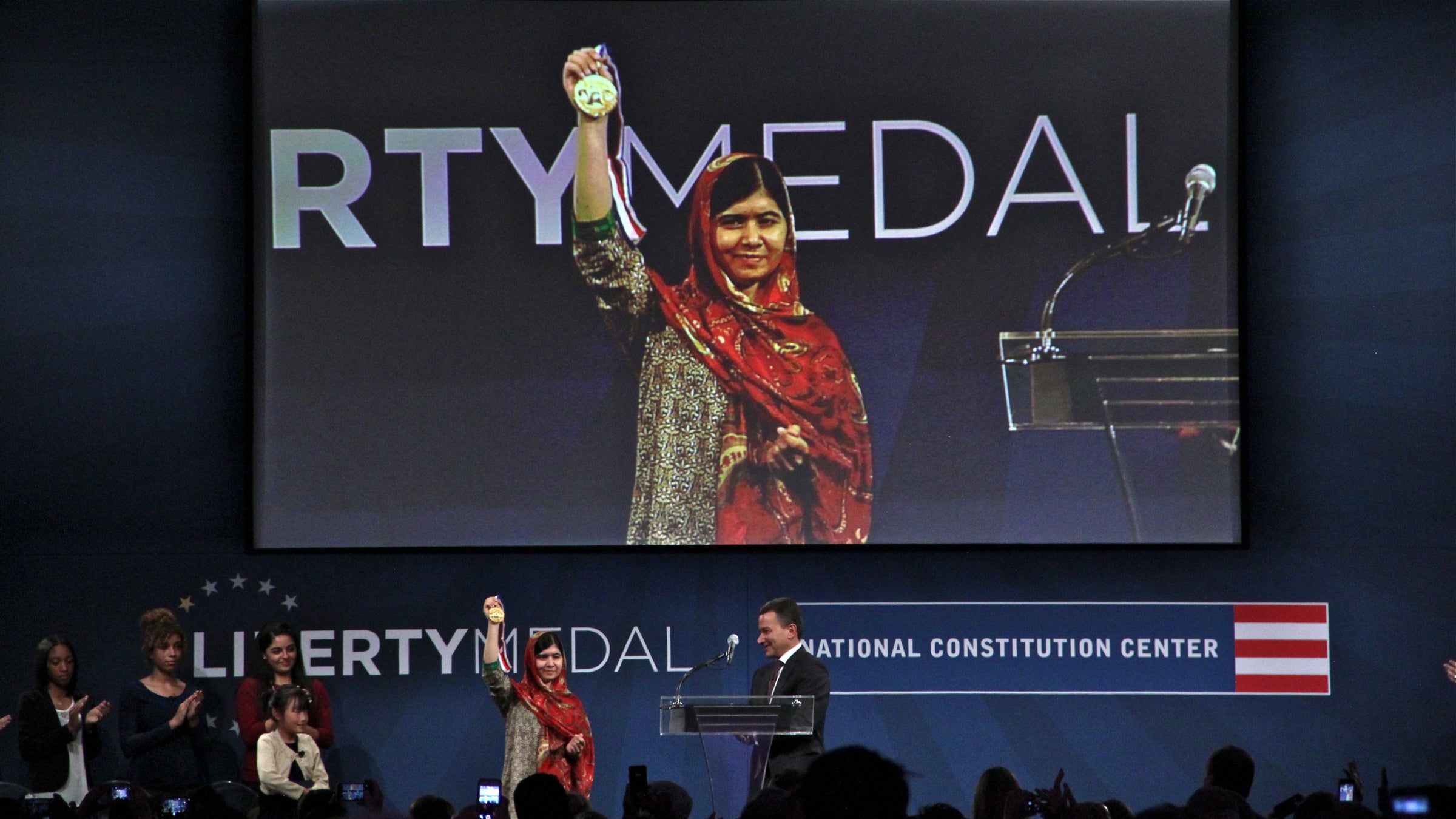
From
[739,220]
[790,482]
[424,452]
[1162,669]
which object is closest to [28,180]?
[424,452]

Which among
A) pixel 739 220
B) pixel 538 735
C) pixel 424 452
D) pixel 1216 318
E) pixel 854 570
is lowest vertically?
pixel 538 735

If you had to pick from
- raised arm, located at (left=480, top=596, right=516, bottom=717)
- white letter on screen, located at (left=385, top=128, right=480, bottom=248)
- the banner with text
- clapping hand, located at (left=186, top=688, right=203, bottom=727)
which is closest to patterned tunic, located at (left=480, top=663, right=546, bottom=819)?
raised arm, located at (left=480, top=596, right=516, bottom=717)

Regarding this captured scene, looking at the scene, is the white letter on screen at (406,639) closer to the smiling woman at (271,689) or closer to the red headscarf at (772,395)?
the smiling woman at (271,689)

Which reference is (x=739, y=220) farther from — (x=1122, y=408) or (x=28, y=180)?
(x=28, y=180)

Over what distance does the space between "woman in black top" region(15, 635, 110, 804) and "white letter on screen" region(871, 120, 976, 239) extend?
12.5 ft

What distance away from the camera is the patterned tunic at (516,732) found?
6.11 metres

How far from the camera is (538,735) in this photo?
620cm

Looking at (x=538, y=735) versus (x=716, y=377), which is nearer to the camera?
(x=538, y=735)

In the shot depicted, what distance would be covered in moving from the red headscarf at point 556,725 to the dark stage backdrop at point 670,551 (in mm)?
1130

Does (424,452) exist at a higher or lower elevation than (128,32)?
lower

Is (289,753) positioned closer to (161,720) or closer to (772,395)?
(161,720)

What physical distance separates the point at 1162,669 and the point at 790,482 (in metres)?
1.81

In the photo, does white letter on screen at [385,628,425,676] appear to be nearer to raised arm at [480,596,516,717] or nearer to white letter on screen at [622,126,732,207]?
raised arm at [480,596,516,717]

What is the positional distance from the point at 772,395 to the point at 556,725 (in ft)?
6.32
